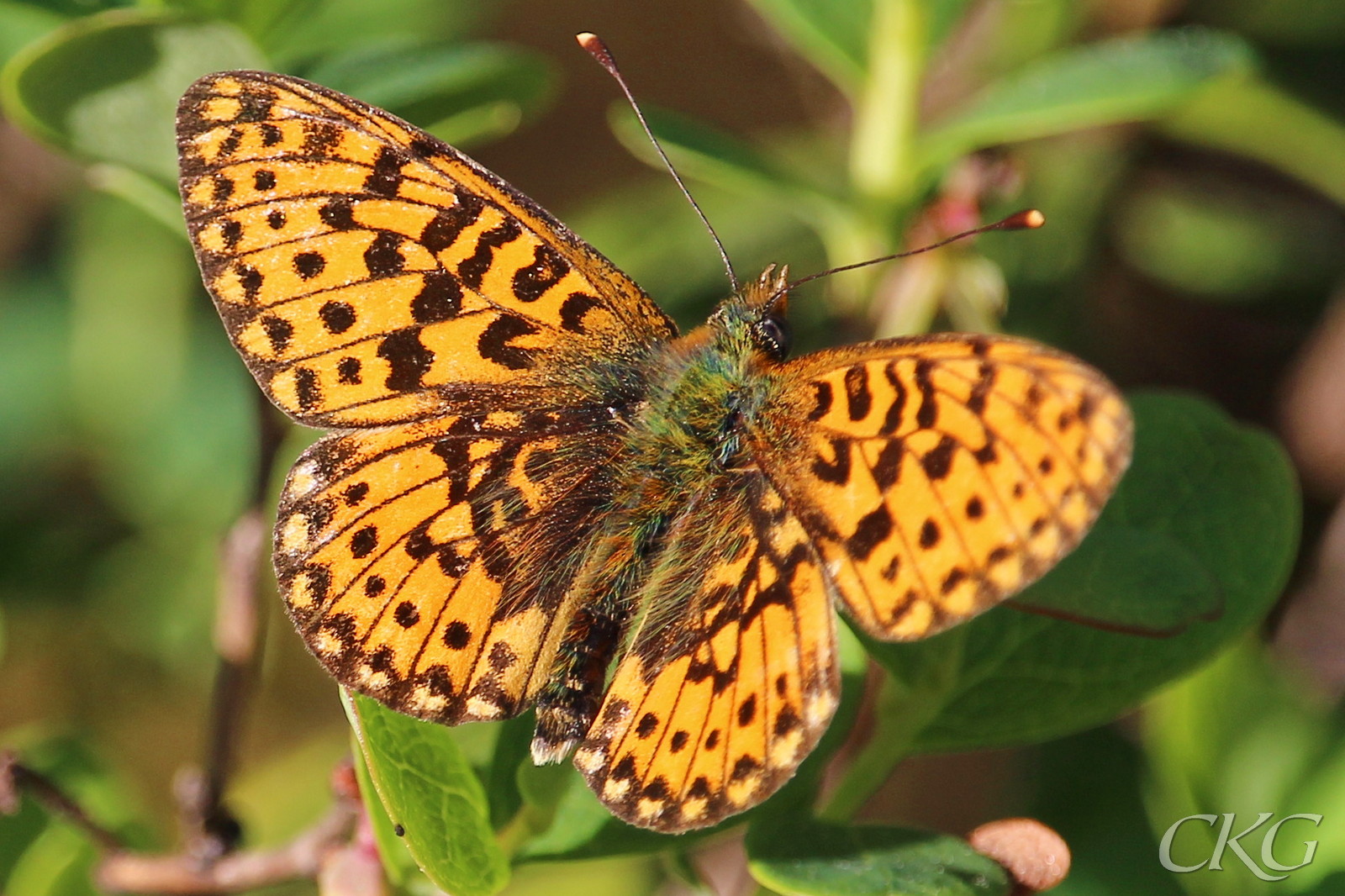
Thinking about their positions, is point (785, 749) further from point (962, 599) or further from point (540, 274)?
point (540, 274)

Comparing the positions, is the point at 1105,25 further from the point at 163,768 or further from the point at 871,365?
the point at 163,768

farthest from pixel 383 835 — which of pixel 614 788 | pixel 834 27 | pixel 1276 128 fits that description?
pixel 1276 128

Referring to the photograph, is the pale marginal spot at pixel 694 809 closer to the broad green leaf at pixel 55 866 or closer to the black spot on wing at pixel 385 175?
the black spot on wing at pixel 385 175

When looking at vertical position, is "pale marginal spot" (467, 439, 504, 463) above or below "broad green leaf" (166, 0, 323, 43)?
below

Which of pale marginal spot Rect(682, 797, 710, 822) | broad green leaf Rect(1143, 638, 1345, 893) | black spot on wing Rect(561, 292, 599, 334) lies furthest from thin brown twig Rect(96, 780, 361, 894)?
broad green leaf Rect(1143, 638, 1345, 893)

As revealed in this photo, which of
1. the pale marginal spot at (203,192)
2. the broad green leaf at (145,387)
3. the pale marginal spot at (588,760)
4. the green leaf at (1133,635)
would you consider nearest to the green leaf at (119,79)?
the pale marginal spot at (203,192)

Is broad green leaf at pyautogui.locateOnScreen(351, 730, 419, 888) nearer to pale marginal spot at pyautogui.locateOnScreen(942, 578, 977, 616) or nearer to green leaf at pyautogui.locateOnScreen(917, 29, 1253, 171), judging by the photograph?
pale marginal spot at pyautogui.locateOnScreen(942, 578, 977, 616)

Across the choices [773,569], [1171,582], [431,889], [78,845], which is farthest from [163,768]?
[1171,582]
